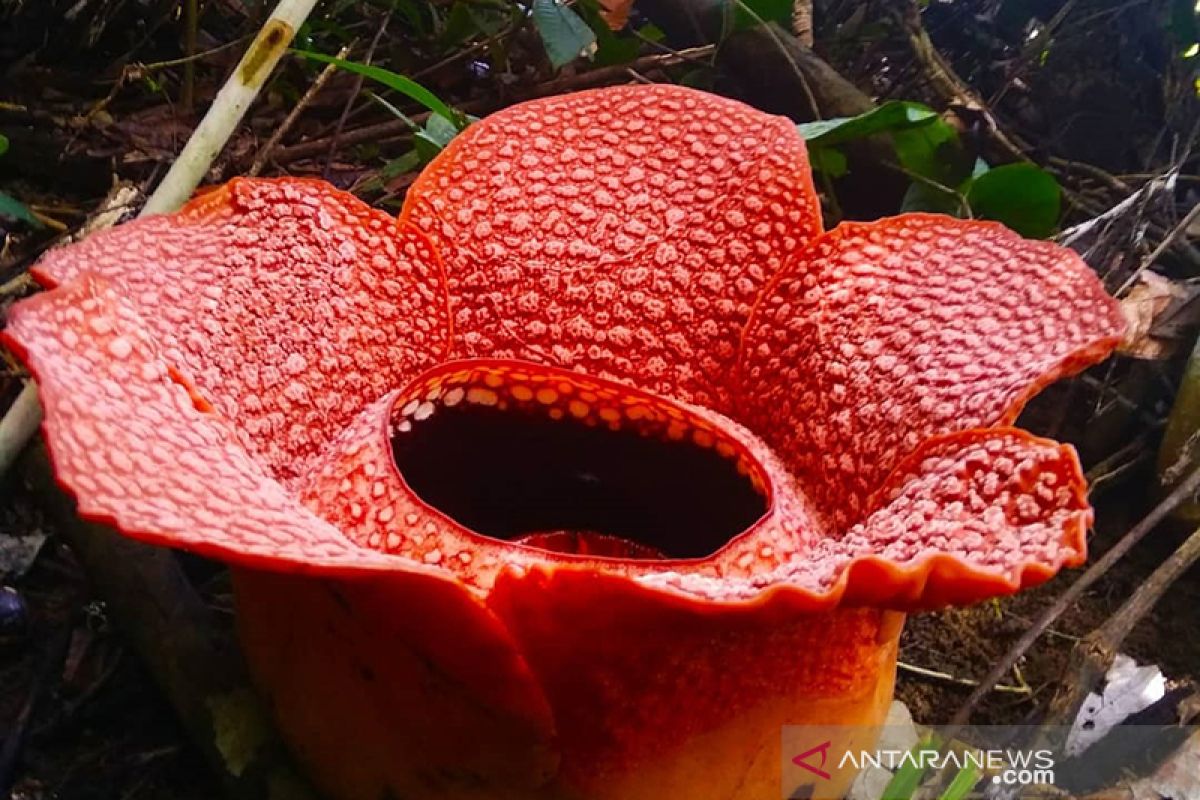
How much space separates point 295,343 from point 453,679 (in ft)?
1.87

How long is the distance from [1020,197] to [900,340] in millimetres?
776

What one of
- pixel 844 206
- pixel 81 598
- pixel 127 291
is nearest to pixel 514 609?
pixel 127 291

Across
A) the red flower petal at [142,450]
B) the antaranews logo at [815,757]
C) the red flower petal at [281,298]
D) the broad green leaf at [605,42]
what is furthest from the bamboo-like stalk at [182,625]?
the broad green leaf at [605,42]

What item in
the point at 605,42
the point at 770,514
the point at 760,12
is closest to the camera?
the point at 770,514

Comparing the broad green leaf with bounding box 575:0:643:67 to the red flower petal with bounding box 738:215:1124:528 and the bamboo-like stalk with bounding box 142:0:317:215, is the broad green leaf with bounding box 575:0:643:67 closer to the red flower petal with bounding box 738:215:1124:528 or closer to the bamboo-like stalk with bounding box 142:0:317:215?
the bamboo-like stalk with bounding box 142:0:317:215

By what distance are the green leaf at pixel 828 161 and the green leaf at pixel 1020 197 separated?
22 cm

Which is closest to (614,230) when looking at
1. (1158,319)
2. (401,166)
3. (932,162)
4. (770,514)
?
(770,514)

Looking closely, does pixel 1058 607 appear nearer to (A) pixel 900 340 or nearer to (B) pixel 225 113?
(A) pixel 900 340

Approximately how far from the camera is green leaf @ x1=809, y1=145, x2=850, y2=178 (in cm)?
205

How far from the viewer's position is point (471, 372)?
1450 mm

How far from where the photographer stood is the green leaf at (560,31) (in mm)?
1980

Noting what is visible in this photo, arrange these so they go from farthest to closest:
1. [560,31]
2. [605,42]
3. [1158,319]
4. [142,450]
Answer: [605,42] → [560,31] → [1158,319] → [142,450]

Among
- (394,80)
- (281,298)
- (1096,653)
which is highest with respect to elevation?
(1096,653)

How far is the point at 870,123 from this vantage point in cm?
196
